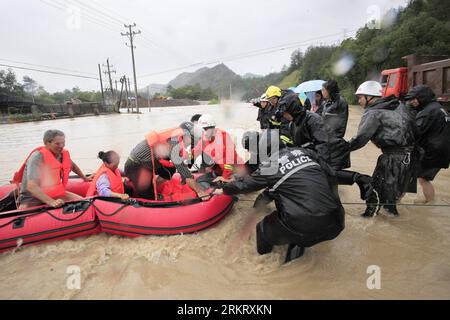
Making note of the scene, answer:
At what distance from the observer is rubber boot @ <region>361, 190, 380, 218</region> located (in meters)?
3.41

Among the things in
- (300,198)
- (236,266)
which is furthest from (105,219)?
(300,198)

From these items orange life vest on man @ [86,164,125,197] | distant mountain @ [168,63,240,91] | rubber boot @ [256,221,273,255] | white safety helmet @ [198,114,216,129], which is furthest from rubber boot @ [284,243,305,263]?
distant mountain @ [168,63,240,91]

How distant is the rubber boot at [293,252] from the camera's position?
2674 mm

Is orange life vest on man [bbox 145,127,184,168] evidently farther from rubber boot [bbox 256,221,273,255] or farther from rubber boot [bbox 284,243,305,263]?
rubber boot [bbox 284,243,305,263]

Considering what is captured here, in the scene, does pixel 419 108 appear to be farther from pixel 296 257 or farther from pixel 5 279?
pixel 5 279

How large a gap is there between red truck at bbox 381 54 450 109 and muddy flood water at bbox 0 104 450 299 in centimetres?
577

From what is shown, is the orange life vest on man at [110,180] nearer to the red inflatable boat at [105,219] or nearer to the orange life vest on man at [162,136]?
the red inflatable boat at [105,219]

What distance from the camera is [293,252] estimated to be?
2711 millimetres

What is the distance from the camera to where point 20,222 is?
3.09m

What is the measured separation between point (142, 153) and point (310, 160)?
200 cm

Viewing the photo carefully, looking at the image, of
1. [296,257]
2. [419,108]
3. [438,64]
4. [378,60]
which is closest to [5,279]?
[296,257]

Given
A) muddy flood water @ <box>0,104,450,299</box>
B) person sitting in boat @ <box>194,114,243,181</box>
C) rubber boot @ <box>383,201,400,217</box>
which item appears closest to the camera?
muddy flood water @ <box>0,104,450,299</box>

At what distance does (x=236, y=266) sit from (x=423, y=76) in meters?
8.97

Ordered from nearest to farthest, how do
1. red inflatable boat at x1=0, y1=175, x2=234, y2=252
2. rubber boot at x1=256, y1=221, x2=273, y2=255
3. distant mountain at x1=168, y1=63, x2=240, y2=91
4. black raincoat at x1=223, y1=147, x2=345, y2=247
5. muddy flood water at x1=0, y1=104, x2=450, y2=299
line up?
black raincoat at x1=223, y1=147, x2=345, y2=247 → muddy flood water at x1=0, y1=104, x2=450, y2=299 → rubber boot at x1=256, y1=221, x2=273, y2=255 → red inflatable boat at x1=0, y1=175, x2=234, y2=252 → distant mountain at x1=168, y1=63, x2=240, y2=91
